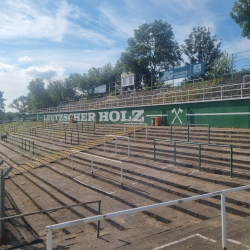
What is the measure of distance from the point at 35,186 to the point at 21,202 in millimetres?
1729

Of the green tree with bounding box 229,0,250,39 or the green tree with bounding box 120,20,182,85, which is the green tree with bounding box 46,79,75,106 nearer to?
the green tree with bounding box 120,20,182,85

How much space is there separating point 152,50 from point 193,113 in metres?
31.9

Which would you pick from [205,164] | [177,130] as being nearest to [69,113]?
[177,130]

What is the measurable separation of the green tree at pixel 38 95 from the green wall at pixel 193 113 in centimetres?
4133

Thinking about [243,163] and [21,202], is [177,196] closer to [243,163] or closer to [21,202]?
[243,163]

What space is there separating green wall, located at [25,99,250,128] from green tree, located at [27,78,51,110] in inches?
1627

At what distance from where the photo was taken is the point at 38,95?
66.6 m

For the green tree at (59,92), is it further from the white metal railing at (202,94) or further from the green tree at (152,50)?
the white metal railing at (202,94)

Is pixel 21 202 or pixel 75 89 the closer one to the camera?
pixel 21 202

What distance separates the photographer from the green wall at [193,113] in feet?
47.8

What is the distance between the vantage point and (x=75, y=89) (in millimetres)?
67188

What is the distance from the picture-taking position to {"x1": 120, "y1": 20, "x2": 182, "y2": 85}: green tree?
45.5m

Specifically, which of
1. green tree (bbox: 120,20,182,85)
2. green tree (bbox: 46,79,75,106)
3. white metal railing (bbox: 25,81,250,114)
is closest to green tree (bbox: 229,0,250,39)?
white metal railing (bbox: 25,81,250,114)

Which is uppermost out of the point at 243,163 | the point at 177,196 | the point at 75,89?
the point at 75,89
